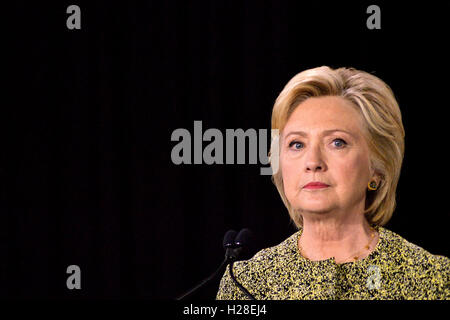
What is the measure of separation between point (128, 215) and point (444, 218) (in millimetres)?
1468

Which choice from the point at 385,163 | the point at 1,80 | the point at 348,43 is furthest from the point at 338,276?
the point at 1,80

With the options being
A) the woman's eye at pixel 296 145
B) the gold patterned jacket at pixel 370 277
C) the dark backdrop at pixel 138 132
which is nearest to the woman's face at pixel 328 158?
the woman's eye at pixel 296 145

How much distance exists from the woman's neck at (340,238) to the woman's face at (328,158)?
0.19 ft

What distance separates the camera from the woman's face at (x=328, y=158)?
210 centimetres

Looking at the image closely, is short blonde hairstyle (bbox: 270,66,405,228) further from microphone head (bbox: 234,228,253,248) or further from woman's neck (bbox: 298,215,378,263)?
microphone head (bbox: 234,228,253,248)

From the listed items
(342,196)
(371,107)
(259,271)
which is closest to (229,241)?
(259,271)

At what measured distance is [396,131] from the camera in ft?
7.20

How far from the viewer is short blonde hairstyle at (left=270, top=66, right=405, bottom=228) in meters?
2.16

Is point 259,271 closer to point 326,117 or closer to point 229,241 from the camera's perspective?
point 229,241

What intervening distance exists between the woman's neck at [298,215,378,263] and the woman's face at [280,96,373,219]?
0.06 m

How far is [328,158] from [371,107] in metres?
0.24

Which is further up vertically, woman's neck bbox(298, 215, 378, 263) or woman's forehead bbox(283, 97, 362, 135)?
woman's forehead bbox(283, 97, 362, 135)

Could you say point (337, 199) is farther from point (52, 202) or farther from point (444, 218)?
point (52, 202)

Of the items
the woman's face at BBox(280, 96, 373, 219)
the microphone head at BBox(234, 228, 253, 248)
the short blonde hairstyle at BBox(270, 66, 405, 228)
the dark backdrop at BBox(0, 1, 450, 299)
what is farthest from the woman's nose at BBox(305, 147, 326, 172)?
the dark backdrop at BBox(0, 1, 450, 299)
